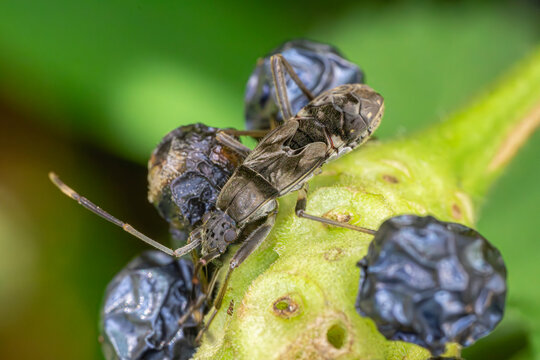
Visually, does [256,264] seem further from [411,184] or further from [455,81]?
[455,81]

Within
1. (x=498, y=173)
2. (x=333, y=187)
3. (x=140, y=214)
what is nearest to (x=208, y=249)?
(x=333, y=187)

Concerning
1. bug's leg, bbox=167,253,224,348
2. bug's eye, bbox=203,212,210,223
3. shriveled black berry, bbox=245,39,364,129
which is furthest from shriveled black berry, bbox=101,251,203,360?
shriveled black berry, bbox=245,39,364,129

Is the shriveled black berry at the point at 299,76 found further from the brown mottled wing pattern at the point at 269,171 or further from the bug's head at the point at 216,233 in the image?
the bug's head at the point at 216,233

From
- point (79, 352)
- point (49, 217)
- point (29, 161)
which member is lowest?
point (79, 352)

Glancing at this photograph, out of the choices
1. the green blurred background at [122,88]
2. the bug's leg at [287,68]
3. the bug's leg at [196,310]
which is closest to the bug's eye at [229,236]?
the bug's leg at [196,310]

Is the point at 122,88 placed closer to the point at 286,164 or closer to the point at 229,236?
Answer: the point at 286,164

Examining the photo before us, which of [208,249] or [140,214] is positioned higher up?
[208,249]
